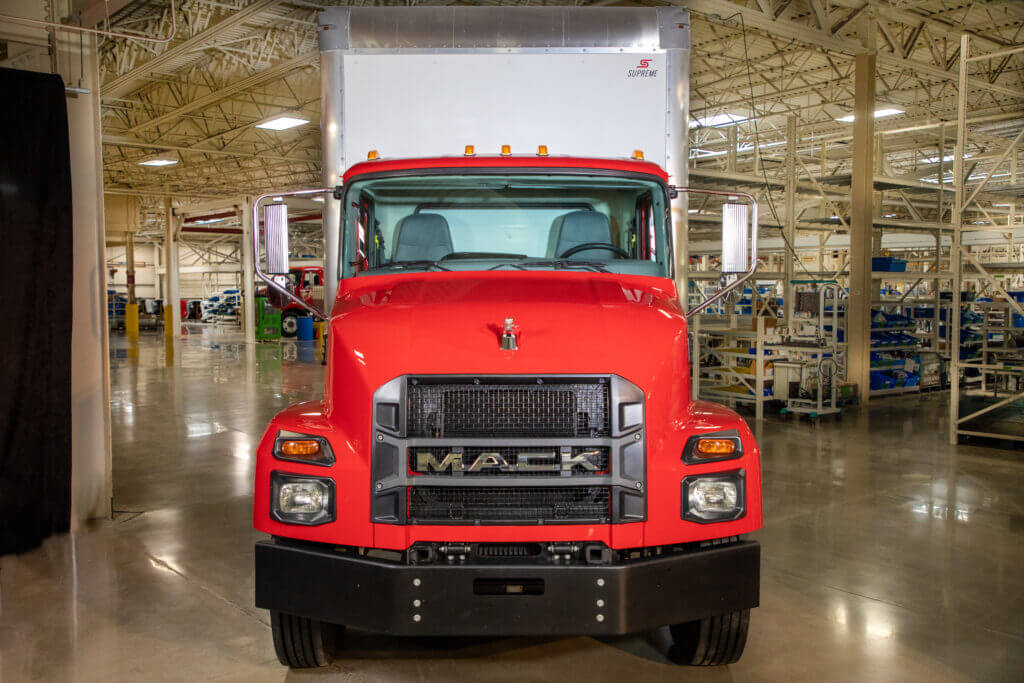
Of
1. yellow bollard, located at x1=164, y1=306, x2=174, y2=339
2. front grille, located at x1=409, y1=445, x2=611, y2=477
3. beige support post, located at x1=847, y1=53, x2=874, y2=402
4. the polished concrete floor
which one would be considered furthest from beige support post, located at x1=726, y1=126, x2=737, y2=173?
yellow bollard, located at x1=164, y1=306, x2=174, y2=339

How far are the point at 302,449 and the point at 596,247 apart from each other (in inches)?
82.0

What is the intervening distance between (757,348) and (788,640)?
7542 mm

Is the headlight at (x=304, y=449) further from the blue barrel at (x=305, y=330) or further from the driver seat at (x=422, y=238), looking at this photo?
the blue barrel at (x=305, y=330)

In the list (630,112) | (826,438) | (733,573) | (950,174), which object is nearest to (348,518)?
(733,573)

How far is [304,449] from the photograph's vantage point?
348cm

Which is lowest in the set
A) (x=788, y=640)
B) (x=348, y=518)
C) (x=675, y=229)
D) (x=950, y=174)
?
(x=788, y=640)

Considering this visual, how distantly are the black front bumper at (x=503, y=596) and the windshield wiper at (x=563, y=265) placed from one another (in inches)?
64.2

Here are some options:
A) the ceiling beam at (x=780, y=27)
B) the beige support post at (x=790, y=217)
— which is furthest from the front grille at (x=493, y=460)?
the beige support post at (x=790, y=217)

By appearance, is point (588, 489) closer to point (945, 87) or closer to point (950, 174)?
point (945, 87)

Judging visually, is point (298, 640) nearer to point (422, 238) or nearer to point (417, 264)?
point (417, 264)

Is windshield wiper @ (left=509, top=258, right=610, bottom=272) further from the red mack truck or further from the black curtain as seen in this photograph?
the black curtain

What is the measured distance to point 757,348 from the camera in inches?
456

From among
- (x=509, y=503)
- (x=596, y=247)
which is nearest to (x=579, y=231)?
(x=596, y=247)

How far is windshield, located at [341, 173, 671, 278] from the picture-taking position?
4.63 meters
